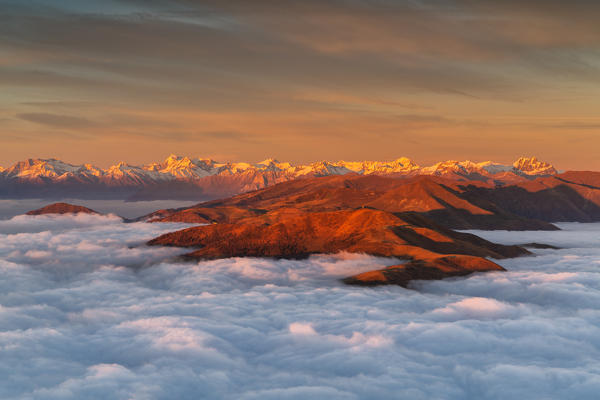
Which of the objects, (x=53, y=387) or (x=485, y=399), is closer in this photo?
(x=485, y=399)

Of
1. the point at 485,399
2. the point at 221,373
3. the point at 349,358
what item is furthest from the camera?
the point at 349,358

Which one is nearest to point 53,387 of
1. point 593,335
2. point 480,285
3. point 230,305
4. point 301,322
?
point 301,322

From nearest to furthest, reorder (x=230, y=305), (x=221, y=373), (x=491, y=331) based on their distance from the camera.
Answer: (x=221, y=373) < (x=491, y=331) < (x=230, y=305)

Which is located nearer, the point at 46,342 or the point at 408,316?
the point at 46,342

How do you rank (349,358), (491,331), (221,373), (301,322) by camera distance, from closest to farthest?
1. (221,373)
2. (349,358)
3. (491,331)
4. (301,322)

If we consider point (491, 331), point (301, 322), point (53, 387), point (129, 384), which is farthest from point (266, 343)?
point (491, 331)

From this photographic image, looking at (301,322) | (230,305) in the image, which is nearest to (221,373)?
(301,322)

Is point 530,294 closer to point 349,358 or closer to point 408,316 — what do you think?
point 408,316

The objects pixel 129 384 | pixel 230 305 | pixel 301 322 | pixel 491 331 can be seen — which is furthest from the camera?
pixel 230 305

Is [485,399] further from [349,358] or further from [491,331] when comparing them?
[491,331]
